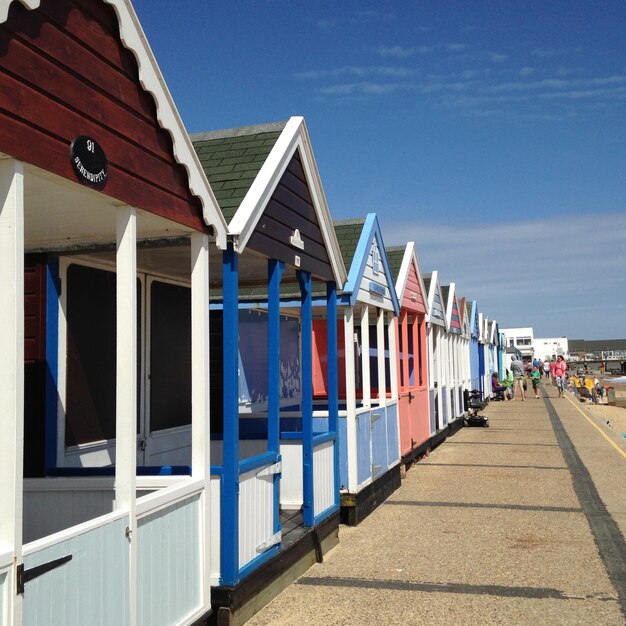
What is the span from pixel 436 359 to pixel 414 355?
2.93 metres

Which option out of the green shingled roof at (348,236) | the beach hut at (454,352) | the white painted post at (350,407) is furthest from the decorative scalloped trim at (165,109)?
the beach hut at (454,352)

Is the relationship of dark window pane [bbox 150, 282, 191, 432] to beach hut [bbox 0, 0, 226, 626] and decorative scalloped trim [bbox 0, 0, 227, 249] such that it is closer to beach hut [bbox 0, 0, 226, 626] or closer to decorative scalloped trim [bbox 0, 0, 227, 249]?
beach hut [bbox 0, 0, 226, 626]

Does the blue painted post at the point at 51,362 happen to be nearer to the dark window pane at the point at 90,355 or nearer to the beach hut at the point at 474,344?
the dark window pane at the point at 90,355

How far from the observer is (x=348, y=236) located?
31.3ft

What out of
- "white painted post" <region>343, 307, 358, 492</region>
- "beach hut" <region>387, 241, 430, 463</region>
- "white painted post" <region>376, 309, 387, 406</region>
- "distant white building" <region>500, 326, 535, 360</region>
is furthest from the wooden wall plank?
"distant white building" <region>500, 326, 535, 360</region>

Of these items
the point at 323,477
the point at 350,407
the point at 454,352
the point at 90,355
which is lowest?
the point at 323,477

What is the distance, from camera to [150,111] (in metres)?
4.06

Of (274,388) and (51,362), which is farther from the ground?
(51,362)

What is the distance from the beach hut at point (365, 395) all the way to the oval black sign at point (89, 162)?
4.30 meters

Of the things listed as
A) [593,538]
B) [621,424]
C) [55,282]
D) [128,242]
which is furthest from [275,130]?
[621,424]

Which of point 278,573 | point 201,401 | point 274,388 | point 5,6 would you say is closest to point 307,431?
point 274,388

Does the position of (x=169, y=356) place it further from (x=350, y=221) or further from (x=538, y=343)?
(x=538, y=343)

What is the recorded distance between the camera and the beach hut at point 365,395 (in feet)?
27.2

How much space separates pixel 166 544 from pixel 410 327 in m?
11.3
